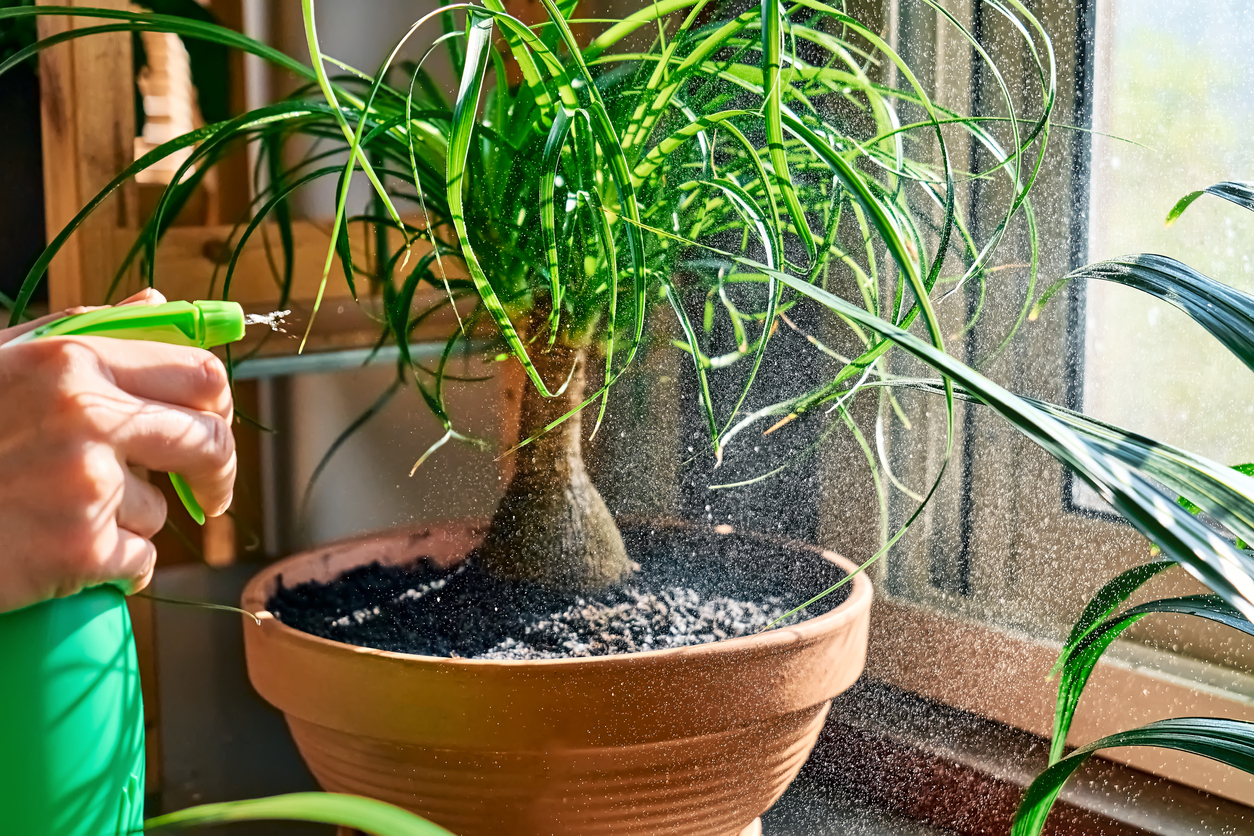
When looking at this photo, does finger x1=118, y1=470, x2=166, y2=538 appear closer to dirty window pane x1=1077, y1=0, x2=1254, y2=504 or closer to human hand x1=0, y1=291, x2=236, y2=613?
human hand x1=0, y1=291, x2=236, y2=613

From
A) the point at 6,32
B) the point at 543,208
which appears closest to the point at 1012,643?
the point at 543,208

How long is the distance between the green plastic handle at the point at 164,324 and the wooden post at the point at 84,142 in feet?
0.96

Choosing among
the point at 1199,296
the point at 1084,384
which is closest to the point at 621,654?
the point at 1199,296

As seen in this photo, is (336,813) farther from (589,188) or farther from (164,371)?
(589,188)

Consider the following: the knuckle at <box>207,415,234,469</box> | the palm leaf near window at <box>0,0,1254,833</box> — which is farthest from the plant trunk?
the knuckle at <box>207,415,234,469</box>

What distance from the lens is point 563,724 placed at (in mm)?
377

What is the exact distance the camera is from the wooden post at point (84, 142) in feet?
1.71

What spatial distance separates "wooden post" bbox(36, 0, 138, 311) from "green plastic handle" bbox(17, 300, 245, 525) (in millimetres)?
294

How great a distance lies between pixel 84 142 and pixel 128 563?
351mm

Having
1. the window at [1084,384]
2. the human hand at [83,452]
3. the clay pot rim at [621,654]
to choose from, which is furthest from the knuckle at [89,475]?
the window at [1084,384]

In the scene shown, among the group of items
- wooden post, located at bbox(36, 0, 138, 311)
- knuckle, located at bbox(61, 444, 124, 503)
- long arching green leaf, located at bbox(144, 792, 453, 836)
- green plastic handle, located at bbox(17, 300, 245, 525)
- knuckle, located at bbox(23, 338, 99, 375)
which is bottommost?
long arching green leaf, located at bbox(144, 792, 453, 836)

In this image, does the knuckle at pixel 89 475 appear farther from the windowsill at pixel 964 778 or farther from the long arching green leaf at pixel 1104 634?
the windowsill at pixel 964 778

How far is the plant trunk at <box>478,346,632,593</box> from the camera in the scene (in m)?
0.52

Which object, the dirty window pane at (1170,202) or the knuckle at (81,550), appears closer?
the knuckle at (81,550)
